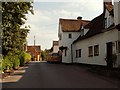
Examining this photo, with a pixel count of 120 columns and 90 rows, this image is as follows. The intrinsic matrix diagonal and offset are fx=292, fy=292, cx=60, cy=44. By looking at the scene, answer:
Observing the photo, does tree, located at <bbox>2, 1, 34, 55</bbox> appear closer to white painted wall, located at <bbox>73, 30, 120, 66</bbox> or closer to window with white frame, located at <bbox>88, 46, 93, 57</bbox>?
white painted wall, located at <bbox>73, 30, 120, 66</bbox>

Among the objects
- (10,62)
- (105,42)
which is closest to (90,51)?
(105,42)

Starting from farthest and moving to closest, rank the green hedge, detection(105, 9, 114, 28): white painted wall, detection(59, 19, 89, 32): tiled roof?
detection(59, 19, 89, 32): tiled roof
detection(105, 9, 114, 28): white painted wall
the green hedge

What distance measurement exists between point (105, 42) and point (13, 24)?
1121 centimetres

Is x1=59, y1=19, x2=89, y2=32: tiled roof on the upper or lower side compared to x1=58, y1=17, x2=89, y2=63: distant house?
upper

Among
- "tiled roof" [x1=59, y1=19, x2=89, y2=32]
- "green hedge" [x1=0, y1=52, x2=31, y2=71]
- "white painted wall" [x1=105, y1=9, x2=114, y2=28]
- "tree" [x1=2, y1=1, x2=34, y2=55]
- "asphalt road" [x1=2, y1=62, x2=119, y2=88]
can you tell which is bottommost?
"asphalt road" [x1=2, y1=62, x2=119, y2=88]

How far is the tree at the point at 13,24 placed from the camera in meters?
18.6

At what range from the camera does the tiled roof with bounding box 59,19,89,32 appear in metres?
47.9

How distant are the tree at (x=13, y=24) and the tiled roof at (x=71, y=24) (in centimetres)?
2611

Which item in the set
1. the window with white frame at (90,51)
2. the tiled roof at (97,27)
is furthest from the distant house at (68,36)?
the window with white frame at (90,51)

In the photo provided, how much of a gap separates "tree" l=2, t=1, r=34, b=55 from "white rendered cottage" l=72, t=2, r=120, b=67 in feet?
24.0

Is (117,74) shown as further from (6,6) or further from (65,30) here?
(65,30)

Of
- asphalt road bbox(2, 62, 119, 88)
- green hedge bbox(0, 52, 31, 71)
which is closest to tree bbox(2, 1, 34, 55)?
green hedge bbox(0, 52, 31, 71)

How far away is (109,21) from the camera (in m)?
28.4

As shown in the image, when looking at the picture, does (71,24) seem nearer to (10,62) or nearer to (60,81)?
(10,62)
